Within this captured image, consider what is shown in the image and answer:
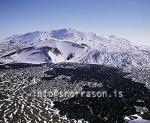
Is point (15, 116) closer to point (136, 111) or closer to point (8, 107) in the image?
point (8, 107)

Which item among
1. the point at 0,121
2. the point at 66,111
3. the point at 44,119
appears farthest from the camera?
the point at 66,111

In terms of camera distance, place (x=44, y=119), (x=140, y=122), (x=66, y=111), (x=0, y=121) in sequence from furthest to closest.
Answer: (x=66, y=111), (x=44, y=119), (x=0, y=121), (x=140, y=122)

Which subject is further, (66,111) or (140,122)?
(66,111)

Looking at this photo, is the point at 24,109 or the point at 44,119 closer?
the point at 44,119

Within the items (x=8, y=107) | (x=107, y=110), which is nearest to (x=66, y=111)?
(x=107, y=110)

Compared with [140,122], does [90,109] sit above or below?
below

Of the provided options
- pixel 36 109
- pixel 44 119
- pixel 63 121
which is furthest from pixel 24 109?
pixel 63 121

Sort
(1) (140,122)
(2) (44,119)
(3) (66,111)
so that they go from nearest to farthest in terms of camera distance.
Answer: (1) (140,122)
(2) (44,119)
(3) (66,111)

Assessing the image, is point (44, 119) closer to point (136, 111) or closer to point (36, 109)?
point (36, 109)

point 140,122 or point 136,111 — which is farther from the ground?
point 140,122
